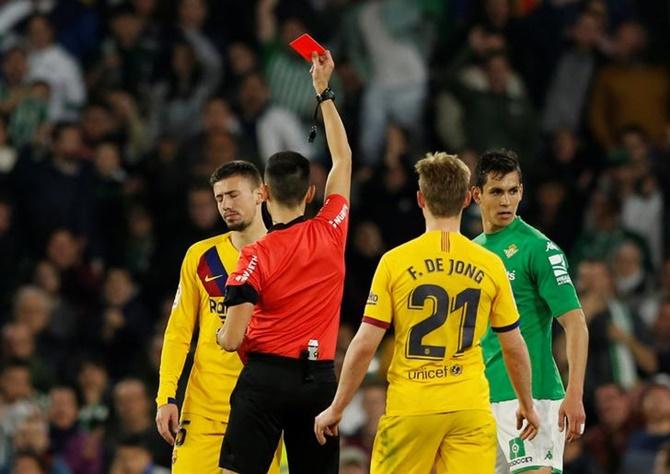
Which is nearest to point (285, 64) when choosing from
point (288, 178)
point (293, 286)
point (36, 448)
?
point (36, 448)

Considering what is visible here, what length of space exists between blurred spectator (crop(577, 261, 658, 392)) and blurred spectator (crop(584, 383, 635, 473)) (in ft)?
1.64

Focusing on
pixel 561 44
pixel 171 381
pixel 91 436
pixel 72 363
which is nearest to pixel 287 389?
pixel 171 381

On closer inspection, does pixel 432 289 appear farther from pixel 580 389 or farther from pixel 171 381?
pixel 171 381

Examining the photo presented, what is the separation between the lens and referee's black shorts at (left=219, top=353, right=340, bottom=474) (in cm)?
825

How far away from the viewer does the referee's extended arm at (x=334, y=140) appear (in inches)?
344

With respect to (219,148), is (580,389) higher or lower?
lower

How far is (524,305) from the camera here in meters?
8.91

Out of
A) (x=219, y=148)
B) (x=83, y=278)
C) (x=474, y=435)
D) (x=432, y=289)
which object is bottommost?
(x=474, y=435)

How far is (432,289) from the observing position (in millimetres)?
7941

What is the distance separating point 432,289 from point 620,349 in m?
6.70

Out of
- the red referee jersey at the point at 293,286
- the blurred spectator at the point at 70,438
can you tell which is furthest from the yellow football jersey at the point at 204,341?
the blurred spectator at the point at 70,438

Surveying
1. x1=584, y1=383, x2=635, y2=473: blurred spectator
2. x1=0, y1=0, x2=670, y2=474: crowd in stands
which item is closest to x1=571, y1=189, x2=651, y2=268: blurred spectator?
x1=0, y1=0, x2=670, y2=474: crowd in stands

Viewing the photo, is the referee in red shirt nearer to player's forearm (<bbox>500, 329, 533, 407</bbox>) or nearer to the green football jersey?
player's forearm (<bbox>500, 329, 533, 407</bbox>)

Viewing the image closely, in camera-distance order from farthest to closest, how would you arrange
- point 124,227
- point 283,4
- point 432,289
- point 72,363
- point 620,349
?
point 283,4, point 124,227, point 72,363, point 620,349, point 432,289
